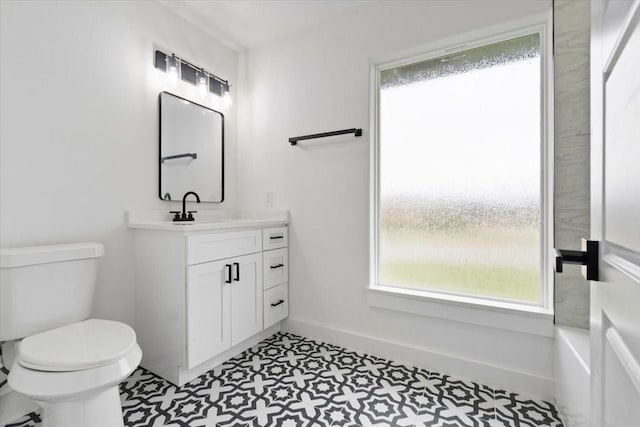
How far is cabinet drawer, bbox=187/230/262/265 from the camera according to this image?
5.59 ft

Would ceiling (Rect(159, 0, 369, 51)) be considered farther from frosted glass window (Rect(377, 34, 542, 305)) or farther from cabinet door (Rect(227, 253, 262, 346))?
cabinet door (Rect(227, 253, 262, 346))

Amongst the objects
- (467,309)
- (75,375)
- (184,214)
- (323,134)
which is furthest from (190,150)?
(467,309)

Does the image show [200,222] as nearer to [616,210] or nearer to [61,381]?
[61,381]

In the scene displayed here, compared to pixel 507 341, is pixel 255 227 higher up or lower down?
higher up

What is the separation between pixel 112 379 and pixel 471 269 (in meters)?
1.85

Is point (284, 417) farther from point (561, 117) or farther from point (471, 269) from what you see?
point (561, 117)

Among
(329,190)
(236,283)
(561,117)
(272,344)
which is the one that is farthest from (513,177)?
(272,344)

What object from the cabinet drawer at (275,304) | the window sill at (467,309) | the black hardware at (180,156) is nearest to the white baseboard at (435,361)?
the cabinet drawer at (275,304)

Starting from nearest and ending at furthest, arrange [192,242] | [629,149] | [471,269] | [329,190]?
[629,149] → [192,242] → [471,269] → [329,190]

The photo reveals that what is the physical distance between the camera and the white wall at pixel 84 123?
58.2 inches

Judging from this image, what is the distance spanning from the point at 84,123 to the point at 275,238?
4.43 ft


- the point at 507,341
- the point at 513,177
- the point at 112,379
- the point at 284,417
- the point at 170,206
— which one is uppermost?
the point at 513,177

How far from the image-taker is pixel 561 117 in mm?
1544

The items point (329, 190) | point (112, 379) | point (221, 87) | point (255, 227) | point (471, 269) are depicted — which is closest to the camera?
point (112, 379)
